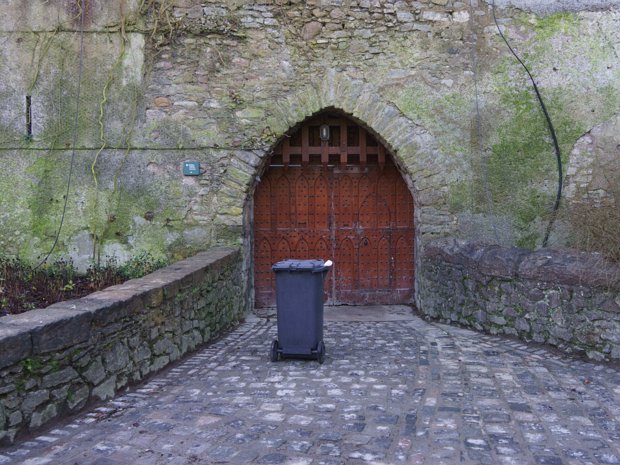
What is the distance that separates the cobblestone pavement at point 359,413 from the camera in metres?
3.05

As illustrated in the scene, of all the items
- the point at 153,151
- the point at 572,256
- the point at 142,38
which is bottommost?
the point at 572,256

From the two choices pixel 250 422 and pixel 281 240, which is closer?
pixel 250 422

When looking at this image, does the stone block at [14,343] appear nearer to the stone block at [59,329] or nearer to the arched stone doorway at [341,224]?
the stone block at [59,329]

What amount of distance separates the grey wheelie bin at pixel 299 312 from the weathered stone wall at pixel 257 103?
230cm

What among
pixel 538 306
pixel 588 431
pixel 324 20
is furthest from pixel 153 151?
pixel 588 431

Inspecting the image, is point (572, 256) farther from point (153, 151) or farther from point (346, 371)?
point (153, 151)

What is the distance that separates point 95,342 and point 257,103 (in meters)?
4.21

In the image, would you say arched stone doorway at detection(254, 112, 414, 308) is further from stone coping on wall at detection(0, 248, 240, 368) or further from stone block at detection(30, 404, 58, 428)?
stone block at detection(30, 404, 58, 428)

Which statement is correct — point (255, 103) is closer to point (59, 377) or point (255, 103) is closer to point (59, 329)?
point (59, 329)

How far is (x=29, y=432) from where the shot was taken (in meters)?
3.15

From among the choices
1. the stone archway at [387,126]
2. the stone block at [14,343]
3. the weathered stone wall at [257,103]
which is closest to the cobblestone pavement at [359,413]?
the stone block at [14,343]

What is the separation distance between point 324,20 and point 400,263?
10.1ft

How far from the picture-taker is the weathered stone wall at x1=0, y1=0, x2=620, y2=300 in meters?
7.25

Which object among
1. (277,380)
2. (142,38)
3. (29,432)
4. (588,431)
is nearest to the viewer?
(29,432)
